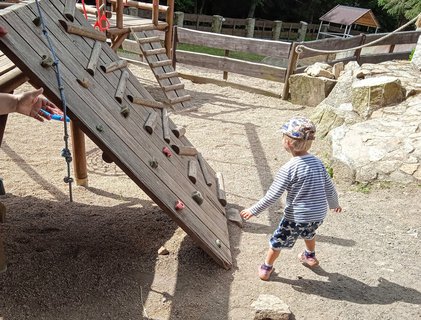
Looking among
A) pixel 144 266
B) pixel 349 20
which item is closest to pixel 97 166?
pixel 144 266

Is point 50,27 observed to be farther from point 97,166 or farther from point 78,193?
point 97,166

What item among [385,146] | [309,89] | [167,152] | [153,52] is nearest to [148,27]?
[153,52]

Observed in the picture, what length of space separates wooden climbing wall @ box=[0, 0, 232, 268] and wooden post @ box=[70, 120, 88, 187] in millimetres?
869

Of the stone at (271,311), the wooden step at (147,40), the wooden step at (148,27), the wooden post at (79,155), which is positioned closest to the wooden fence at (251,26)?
the wooden step at (148,27)

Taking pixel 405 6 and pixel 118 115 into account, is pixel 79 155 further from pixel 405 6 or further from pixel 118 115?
pixel 405 6

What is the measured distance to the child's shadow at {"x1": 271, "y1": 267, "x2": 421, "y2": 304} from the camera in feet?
10.1

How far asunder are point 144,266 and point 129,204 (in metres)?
1.19

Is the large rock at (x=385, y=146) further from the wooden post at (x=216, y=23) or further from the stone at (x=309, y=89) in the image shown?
the wooden post at (x=216, y=23)

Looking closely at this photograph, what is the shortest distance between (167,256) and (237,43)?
704 cm

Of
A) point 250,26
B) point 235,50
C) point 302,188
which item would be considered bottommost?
point 250,26

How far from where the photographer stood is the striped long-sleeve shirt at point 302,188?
9.45 ft

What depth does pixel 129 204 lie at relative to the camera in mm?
4406

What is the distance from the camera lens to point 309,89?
28.3 feet

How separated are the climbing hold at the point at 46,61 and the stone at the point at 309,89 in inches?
263
